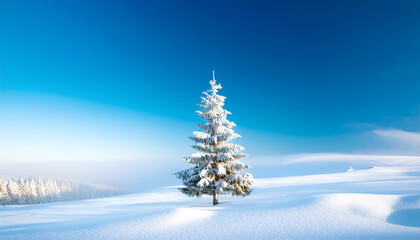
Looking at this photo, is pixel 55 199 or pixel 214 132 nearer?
pixel 214 132

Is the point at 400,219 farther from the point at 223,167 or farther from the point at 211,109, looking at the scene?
the point at 211,109

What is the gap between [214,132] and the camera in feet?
52.1

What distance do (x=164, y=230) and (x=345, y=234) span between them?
7497 millimetres

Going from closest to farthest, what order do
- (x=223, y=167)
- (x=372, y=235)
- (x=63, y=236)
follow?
(x=372, y=235) < (x=63, y=236) < (x=223, y=167)

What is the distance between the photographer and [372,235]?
7.48m

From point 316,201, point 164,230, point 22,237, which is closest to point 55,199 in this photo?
point 22,237

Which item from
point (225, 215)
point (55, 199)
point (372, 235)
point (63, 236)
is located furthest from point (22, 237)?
point (55, 199)

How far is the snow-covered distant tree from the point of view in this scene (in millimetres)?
14961

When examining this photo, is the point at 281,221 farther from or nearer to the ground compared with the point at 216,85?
nearer to the ground

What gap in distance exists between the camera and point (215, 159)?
618 inches

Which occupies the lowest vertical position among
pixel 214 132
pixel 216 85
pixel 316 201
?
pixel 316 201

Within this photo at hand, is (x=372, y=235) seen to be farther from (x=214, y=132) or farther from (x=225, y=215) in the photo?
(x=214, y=132)

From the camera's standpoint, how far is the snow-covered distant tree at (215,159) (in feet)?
49.1

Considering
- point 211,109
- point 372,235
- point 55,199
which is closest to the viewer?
point 372,235
